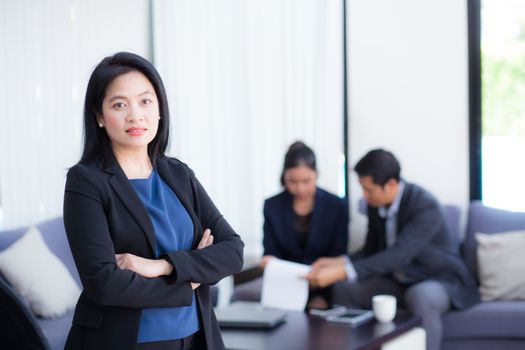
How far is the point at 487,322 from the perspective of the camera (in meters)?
3.43

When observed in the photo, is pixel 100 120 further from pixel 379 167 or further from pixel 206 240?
pixel 379 167

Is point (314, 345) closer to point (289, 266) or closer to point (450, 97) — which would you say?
point (289, 266)

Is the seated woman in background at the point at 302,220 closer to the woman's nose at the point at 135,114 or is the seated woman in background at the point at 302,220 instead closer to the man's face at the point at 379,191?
the man's face at the point at 379,191

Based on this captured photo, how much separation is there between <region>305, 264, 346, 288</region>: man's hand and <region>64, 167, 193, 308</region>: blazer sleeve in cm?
187

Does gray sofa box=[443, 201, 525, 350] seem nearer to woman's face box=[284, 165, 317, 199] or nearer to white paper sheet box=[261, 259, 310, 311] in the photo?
white paper sheet box=[261, 259, 310, 311]

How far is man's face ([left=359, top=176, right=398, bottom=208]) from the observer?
3.52 m

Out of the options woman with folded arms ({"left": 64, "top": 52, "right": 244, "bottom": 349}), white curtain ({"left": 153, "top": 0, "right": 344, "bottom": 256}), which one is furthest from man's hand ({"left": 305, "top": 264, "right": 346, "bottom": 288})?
woman with folded arms ({"left": 64, "top": 52, "right": 244, "bottom": 349})

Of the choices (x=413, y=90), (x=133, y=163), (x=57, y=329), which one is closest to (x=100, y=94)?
(x=133, y=163)

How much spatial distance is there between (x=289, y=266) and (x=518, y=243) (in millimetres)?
1214

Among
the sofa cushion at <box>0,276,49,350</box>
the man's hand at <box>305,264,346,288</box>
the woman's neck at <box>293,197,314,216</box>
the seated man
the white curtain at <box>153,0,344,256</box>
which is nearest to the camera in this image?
the sofa cushion at <box>0,276,49,350</box>

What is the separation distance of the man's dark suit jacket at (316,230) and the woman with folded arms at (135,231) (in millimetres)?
2133

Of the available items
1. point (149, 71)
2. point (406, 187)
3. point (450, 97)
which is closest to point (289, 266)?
point (406, 187)

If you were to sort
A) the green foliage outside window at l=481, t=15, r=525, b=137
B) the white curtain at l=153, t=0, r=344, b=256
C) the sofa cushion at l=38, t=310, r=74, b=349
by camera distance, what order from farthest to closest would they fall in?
1. the white curtain at l=153, t=0, r=344, b=256
2. the green foliage outside window at l=481, t=15, r=525, b=137
3. the sofa cushion at l=38, t=310, r=74, b=349

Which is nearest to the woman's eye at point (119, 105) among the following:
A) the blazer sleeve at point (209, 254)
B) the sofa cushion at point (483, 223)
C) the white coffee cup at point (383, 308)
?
the blazer sleeve at point (209, 254)
